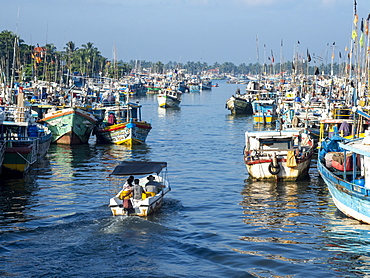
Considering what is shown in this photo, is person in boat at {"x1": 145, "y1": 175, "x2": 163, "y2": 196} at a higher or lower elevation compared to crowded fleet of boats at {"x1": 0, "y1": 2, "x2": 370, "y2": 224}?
lower

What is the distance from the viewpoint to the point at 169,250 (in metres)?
19.0

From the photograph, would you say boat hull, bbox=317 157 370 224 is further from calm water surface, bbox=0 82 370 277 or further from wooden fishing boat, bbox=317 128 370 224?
calm water surface, bbox=0 82 370 277

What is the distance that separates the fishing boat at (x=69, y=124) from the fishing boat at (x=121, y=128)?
49.8 inches

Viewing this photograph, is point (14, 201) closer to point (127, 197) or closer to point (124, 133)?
point (127, 197)

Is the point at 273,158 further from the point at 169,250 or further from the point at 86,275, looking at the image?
the point at 86,275

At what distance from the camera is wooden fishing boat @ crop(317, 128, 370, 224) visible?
2060cm

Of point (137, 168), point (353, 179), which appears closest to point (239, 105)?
point (137, 168)

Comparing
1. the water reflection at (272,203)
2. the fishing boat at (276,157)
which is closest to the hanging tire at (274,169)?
the fishing boat at (276,157)

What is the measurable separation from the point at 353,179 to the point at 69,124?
88.8 ft

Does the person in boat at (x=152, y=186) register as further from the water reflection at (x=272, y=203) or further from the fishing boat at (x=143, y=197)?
the water reflection at (x=272, y=203)

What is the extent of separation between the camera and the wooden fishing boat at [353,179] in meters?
20.6

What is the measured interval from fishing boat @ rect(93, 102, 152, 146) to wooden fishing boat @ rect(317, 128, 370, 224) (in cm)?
2190

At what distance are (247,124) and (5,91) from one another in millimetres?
31172

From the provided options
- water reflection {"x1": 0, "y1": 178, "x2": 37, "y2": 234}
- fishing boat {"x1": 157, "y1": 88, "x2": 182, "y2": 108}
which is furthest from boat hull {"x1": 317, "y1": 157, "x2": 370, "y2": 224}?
fishing boat {"x1": 157, "y1": 88, "x2": 182, "y2": 108}
